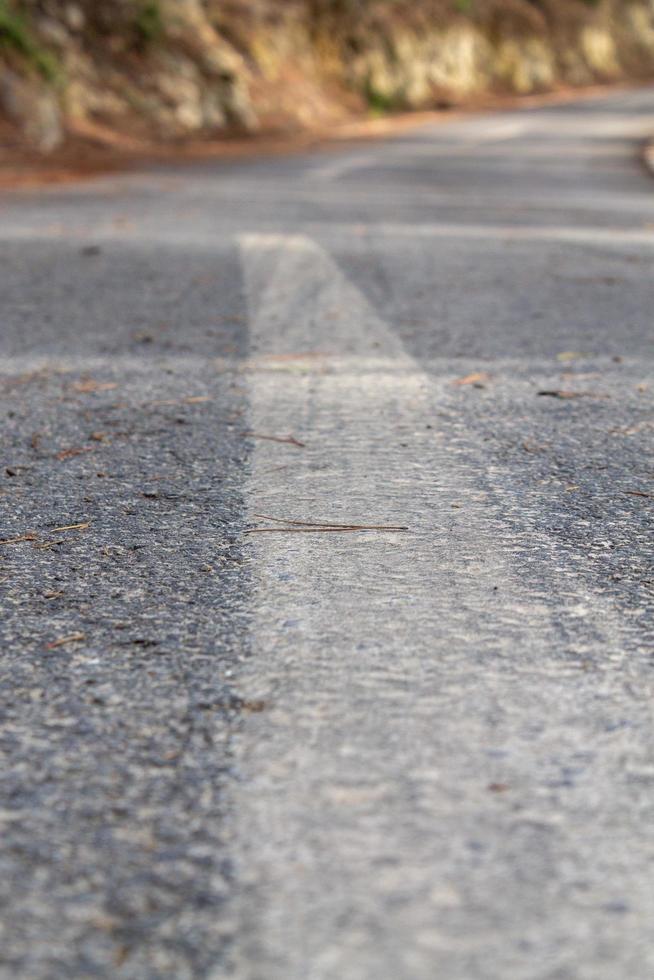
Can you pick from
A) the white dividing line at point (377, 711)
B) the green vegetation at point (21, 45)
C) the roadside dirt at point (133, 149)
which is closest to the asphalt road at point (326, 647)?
the white dividing line at point (377, 711)

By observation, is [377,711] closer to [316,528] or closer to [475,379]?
[316,528]

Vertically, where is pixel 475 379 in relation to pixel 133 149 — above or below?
above

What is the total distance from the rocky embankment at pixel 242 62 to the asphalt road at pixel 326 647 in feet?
39.3

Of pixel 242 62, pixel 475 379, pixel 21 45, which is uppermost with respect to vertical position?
pixel 21 45

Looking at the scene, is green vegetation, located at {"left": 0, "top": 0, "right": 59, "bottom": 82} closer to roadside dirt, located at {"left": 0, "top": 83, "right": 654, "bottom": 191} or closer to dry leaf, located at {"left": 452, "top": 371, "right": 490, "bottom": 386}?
roadside dirt, located at {"left": 0, "top": 83, "right": 654, "bottom": 191}

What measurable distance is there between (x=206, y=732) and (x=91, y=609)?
1.84ft

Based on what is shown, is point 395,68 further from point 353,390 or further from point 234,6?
point 353,390

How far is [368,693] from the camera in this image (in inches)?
81.3

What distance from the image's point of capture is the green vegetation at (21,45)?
16.8 metres

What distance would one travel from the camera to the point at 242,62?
24.4 m

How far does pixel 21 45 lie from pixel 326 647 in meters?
16.6

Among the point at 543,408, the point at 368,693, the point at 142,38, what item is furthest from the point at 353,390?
the point at 142,38

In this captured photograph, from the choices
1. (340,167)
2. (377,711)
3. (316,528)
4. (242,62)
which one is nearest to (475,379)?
(316,528)

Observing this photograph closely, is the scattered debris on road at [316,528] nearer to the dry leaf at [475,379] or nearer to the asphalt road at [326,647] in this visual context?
the asphalt road at [326,647]
